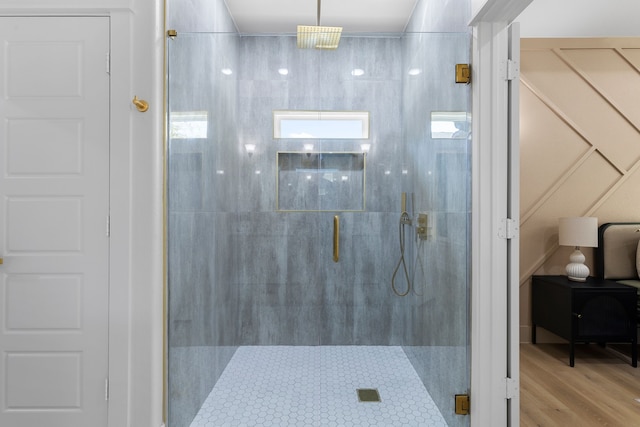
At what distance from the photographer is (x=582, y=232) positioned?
11.1 ft

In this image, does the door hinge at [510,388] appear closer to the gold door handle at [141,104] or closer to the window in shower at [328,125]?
the window in shower at [328,125]

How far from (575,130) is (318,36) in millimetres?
2777

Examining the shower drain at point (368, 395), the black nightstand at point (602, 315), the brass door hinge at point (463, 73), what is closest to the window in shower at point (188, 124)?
the brass door hinge at point (463, 73)

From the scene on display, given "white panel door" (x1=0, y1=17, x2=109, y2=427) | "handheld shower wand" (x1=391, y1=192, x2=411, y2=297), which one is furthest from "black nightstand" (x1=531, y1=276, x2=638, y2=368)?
"white panel door" (x1=0, y1=17, x2=109, y2=427)

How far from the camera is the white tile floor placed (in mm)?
2217

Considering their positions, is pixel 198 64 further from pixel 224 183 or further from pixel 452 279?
pixel 452 279

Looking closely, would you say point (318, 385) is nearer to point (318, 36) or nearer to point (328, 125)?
point (328, 125)

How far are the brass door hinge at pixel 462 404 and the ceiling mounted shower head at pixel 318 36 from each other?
192cm

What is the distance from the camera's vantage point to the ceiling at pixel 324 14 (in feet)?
7.48

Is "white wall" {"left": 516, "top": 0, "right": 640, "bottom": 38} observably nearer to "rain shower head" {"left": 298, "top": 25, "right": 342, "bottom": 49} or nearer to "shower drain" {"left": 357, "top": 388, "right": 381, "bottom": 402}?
"rain shower head" {"left": 298, "top": 25, "right": 342, "bottom": 49}

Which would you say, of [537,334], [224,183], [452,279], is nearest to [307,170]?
[224,183]

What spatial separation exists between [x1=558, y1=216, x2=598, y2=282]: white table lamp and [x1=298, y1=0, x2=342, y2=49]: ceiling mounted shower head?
2.57 metres

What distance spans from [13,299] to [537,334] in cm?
394

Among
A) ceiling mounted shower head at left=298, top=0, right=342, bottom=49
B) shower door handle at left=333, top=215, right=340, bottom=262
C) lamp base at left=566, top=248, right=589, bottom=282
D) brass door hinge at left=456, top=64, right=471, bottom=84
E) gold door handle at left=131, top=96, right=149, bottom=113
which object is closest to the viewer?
gold door handle at left=131, top=96, right=149, bottom=113
